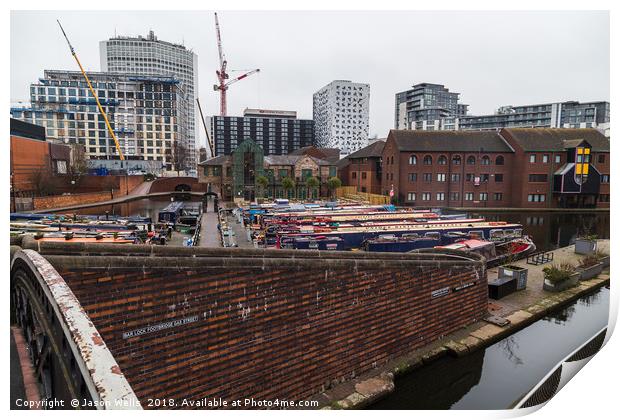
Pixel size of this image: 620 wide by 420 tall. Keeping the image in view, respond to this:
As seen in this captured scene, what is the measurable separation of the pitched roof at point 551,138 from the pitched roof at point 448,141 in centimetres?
140

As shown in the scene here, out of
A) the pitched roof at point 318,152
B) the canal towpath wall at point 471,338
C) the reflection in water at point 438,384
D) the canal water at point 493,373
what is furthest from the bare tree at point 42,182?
the pitched roof at point 318,152

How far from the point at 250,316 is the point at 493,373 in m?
6.63

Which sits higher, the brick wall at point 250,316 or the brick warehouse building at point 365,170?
the brick warehouse building at point 365,170

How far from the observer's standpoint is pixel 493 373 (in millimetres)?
8820

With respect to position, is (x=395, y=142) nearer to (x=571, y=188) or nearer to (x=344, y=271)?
(x=571, y=188)

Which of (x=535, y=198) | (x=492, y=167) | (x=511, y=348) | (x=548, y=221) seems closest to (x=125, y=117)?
(x=492, y=167)

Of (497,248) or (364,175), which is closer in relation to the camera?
(497,248)

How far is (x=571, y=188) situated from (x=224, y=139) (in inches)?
3478

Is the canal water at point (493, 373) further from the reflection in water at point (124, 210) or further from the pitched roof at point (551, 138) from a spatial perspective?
the pitched roof at point (551, 138)

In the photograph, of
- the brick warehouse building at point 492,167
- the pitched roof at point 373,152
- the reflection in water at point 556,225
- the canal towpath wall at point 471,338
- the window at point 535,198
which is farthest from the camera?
the pitched roof at point 373,152

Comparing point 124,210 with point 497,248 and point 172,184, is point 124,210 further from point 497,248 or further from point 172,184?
point 497,248

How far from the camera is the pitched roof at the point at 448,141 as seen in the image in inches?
1551

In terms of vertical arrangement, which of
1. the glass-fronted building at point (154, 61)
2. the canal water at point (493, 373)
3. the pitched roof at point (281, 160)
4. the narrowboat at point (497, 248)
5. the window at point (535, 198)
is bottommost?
the canal water at point (493, 373)

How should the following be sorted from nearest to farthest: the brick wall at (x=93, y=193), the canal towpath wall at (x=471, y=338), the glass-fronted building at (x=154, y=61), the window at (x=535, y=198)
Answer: the canal towpath wall at (x=471, y=338) < the brick wall at (x=93, y=193) < the window at (x=535, y=198) < the glass-fronted building at (x=154, y=61)
